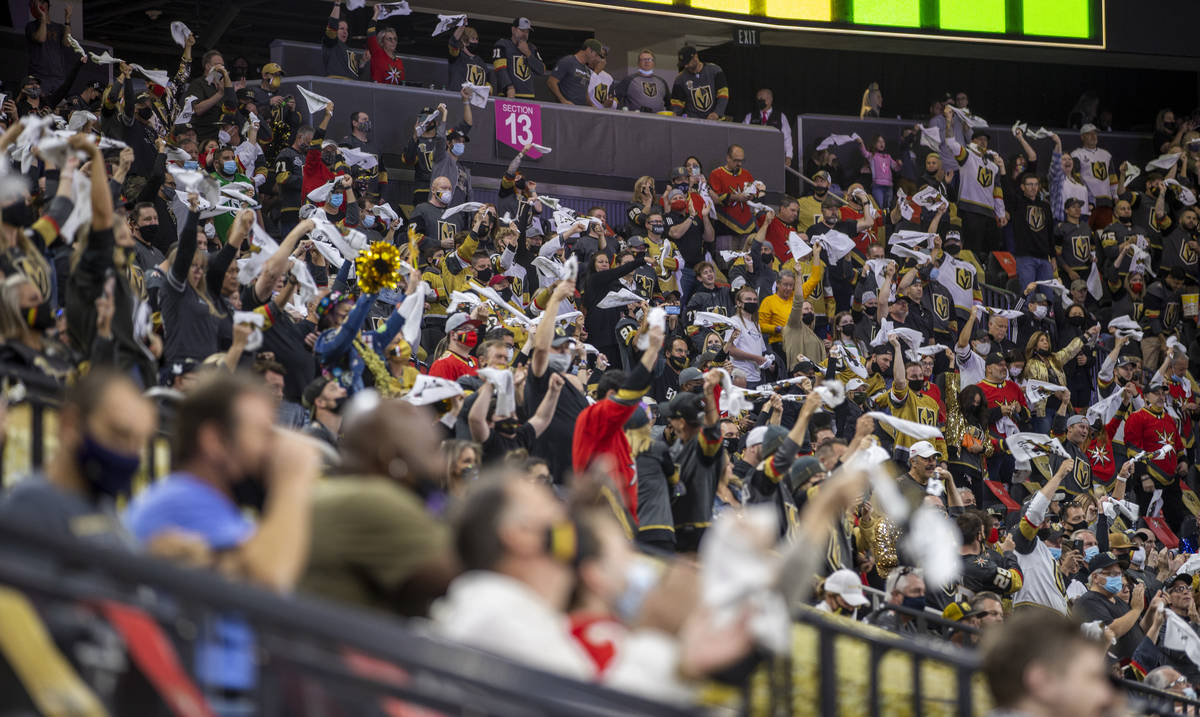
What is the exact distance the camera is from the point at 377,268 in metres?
7.56

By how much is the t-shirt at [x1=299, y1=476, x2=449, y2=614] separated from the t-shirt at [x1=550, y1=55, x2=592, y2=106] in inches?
499

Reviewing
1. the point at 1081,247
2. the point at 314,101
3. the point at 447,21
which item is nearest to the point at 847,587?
the point at 314,101

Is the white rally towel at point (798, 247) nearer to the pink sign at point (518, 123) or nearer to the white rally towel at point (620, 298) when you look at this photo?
the white rally towel at point (620, 298)

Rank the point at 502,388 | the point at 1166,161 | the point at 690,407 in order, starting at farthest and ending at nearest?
the point at 1166,161 → the point at 690,407 → the point at 502,388

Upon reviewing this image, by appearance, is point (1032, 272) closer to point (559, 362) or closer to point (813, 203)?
point (813, 203)

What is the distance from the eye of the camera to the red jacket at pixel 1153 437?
543 inches

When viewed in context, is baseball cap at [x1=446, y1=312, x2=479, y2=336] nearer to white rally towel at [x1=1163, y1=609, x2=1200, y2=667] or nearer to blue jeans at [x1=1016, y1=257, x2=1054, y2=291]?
white rally towel at [x1=1163, y1=609, x2=1200, y2=667]

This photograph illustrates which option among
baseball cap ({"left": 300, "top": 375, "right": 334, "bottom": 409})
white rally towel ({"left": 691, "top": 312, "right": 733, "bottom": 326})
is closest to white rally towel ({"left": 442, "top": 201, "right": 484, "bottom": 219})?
white rally towel ({"left": 691, "top": 312, "right": 733, "bottom": 326})

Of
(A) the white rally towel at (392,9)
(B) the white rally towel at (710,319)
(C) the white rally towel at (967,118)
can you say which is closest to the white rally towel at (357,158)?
(A) the white rally towel at (392,9)

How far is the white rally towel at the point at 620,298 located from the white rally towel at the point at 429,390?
3.95 metres

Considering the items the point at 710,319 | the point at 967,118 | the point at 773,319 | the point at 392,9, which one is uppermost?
the point at 392,9

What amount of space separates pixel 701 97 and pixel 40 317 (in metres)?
11.3

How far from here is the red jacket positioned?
45.3 ft

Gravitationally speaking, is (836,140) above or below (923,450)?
above
